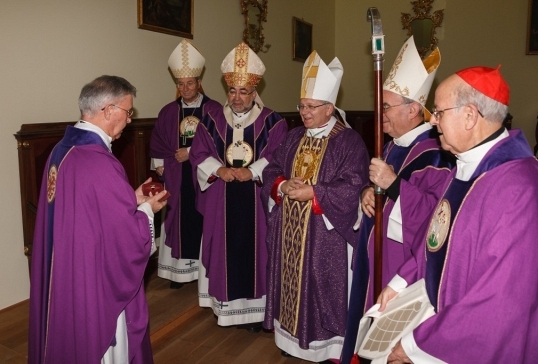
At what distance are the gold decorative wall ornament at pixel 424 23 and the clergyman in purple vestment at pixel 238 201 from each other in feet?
20.7

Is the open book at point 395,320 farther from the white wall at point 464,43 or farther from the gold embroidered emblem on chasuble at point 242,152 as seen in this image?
the white wall at point 464,43

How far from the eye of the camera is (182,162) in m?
4.70

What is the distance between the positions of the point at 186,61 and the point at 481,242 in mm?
3720

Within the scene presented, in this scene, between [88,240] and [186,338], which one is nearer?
[88,240]

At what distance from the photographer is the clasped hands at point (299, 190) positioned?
3.18 meters

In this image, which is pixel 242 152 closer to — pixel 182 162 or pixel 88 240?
pixel 182 162

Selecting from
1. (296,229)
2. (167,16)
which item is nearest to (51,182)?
(296,229)

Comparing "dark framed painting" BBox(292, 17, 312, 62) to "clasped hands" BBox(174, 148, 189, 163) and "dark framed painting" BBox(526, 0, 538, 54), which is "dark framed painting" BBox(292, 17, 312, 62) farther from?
"clasped hands" BBox(174, 148, 189, 163)

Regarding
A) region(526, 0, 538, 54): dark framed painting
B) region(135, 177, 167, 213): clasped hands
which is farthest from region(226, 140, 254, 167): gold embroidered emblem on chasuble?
region(526, 0, 538, 54): dark framed painting

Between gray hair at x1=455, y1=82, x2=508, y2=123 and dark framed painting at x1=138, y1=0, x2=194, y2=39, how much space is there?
4040 mm

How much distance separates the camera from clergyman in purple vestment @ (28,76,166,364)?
225cm

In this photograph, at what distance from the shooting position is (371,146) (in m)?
9.53

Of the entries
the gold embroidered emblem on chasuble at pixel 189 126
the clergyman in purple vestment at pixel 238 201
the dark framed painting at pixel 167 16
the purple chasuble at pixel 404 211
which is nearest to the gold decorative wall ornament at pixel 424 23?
the dark framed painting at pixel 167 16

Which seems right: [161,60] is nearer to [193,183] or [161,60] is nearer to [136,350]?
[193,183]
